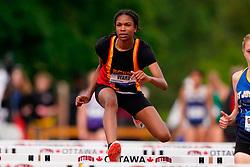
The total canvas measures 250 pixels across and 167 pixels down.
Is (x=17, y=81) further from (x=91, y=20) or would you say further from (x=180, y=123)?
(x=91, y=20)

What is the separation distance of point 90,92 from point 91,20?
1850 cm

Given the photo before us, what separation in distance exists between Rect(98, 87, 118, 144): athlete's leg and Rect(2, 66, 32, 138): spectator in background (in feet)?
31.8

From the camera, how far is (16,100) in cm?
2403

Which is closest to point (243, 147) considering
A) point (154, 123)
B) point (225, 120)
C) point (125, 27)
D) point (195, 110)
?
point (225, 120)

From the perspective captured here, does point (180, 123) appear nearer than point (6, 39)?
Yes

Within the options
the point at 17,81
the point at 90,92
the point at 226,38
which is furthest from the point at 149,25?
the point at 226,38

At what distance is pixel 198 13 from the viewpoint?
169 feet

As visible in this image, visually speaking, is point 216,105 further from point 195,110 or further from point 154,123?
point 154,123

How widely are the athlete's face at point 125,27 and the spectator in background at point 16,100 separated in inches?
388

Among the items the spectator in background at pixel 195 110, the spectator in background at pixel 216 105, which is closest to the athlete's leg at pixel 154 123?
the spectator in background at pixel 216 105

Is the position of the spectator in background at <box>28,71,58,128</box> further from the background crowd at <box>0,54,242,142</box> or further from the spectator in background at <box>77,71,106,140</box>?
the spectator in background at <box>77,71,106,140</box>

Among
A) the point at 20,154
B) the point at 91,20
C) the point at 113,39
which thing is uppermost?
the point at 91,20

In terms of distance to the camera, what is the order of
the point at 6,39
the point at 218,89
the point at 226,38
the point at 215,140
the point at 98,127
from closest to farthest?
the point at 98,127, the point at 215,140, the point at 218,89, the point at 6,39, the point at 226,38

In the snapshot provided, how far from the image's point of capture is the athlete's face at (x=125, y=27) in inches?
546
